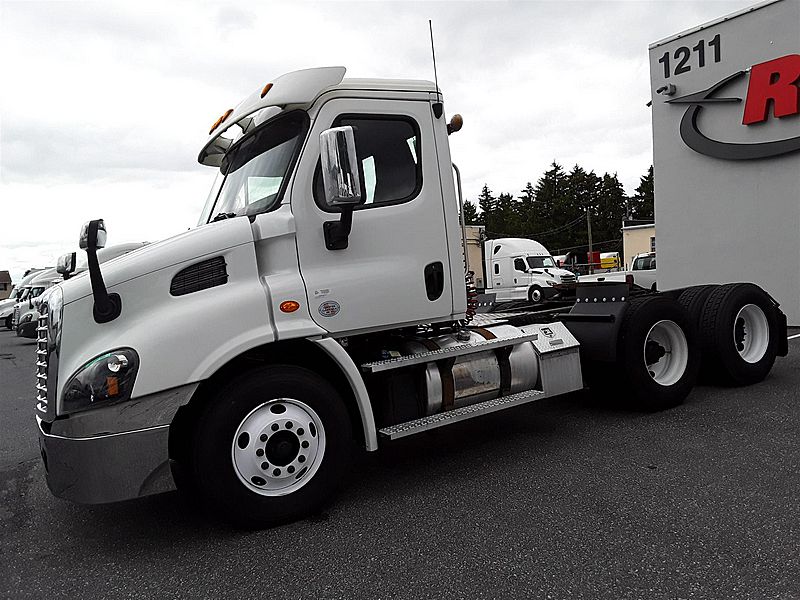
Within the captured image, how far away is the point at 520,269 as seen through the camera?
2609 centimetres

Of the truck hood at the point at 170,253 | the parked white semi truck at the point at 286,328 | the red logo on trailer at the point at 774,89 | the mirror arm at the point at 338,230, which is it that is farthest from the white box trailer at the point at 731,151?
the truck hood at the point at 170,253

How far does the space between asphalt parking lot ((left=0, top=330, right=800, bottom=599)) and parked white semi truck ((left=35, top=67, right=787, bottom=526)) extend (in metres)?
0.37

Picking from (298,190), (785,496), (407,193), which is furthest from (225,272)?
(785,496)

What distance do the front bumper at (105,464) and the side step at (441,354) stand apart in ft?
4.55

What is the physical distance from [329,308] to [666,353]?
378 centimetres

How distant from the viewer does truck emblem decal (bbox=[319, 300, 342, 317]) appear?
4.02 meters

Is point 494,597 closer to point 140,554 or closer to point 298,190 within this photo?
point 140,554

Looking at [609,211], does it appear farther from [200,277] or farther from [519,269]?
[200,277]

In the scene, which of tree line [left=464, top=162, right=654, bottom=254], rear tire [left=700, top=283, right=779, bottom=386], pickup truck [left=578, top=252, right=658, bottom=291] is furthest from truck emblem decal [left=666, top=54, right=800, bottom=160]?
tree line [left=464, top=162, right=654, bottom=254]

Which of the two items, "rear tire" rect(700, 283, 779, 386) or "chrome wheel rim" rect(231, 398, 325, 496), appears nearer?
"chrome wheel rim" rect(231, 398, 325, 496)

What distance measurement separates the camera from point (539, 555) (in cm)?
322

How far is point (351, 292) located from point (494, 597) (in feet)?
6.73

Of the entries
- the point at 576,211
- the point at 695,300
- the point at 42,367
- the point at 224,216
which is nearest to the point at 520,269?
the point at 695,300

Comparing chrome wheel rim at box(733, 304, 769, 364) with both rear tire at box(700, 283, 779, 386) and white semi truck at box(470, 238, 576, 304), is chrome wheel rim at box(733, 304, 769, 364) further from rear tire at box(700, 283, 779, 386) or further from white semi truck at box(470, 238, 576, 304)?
white semi truck at box(470, 238, 576, 304)
